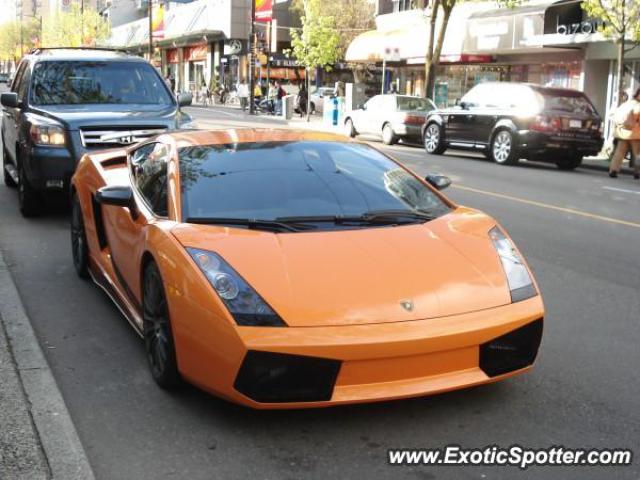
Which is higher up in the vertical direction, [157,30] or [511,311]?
[157,30]

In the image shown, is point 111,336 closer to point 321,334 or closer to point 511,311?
point 321,334

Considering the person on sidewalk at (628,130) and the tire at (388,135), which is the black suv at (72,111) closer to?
the person on sidewalk at (628,130)

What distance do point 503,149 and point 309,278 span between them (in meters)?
15.9

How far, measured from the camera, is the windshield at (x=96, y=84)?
988 centimetres

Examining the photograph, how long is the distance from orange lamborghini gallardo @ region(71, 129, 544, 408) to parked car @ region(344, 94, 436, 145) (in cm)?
1886

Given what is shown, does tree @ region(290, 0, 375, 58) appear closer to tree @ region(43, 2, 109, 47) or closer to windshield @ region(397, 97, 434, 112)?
windshield @ region(397, 97, 434, 112)

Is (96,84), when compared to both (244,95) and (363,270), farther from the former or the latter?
(244,95)

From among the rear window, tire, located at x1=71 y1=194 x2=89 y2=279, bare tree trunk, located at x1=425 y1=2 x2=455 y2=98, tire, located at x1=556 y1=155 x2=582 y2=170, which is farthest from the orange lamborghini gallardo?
bare tree trunk, located at x1=425 y1=2 x2=455 y2=98

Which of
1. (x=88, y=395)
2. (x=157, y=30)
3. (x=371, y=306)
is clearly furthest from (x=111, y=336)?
(x=157, y=30)

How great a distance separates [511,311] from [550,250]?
4473mm

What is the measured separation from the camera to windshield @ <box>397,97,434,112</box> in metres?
24.2

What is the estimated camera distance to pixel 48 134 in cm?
884

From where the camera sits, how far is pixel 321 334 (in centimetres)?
350

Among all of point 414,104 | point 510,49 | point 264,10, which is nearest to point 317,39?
point 264,10
